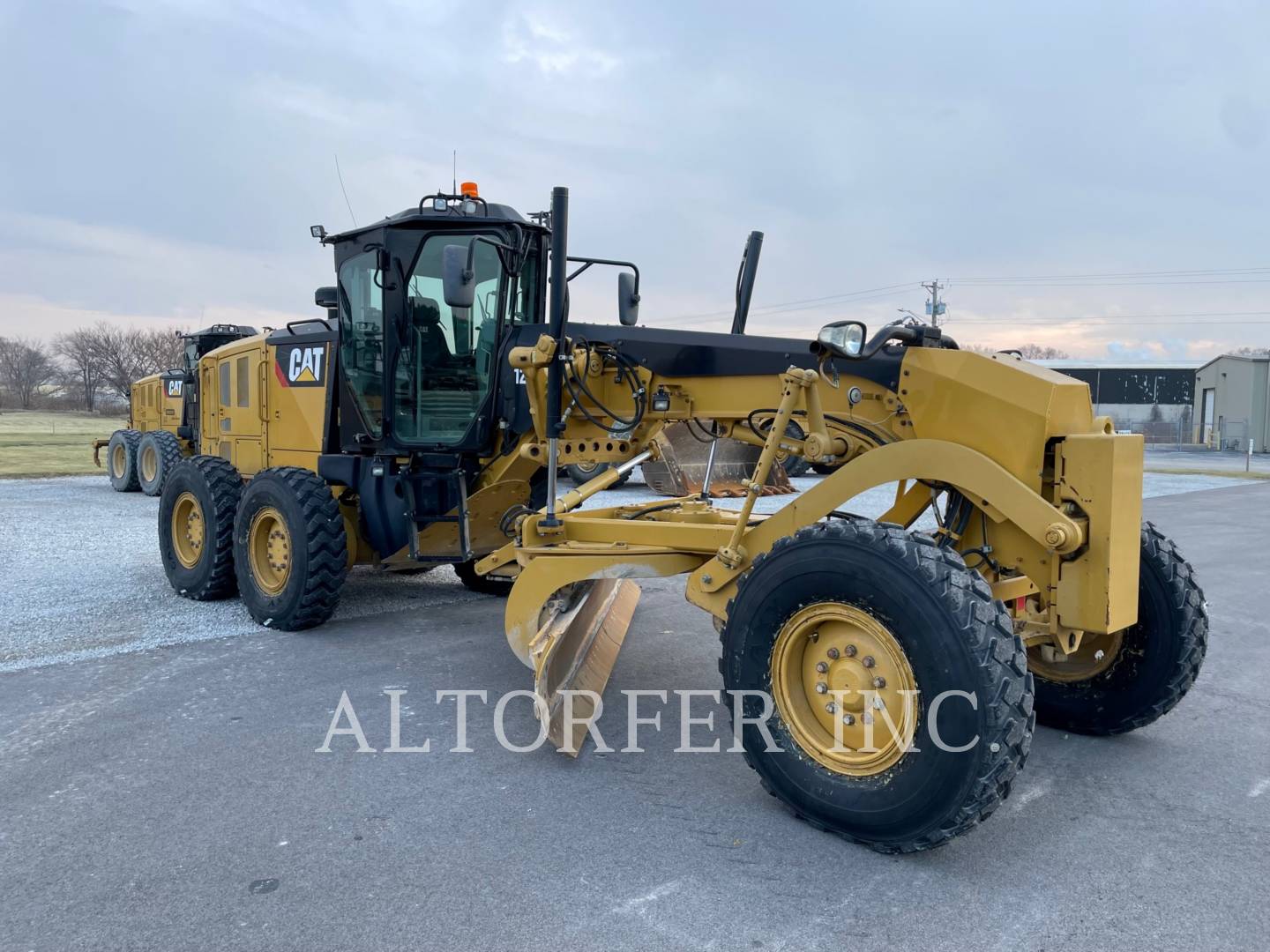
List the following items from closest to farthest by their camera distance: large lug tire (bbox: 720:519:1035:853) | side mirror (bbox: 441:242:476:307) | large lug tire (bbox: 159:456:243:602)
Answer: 1. large lug tire (bbox: 720:519:1035:853)
2. side mirror (bbox: 441:242:476:307)
3. large lug tire (bbox: 159:456:243:602)

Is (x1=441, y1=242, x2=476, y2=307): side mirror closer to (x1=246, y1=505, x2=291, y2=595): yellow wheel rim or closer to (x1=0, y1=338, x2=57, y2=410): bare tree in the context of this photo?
(x1=246, y1=505, x2=291, y2=595): yellow wheel rim

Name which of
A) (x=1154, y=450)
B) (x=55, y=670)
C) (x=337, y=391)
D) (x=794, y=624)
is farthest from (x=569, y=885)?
(x=1154, y=450)

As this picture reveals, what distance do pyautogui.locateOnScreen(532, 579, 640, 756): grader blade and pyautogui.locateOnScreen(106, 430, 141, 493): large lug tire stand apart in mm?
13566

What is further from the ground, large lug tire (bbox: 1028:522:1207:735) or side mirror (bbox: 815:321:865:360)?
side mirror (bbox: 815:321:865:360)

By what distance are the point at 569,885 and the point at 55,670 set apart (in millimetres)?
3721

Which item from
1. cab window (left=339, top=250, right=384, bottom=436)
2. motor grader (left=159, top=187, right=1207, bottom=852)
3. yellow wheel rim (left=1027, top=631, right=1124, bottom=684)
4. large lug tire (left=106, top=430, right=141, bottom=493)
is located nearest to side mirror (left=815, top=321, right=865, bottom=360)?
motor grader (left=159, top=187, right=1207, bottom=852)

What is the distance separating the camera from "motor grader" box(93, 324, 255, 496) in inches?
604

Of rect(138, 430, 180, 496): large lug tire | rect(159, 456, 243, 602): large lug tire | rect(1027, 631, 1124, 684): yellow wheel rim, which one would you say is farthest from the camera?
rect(138, 430, 180, 496): large lug tire

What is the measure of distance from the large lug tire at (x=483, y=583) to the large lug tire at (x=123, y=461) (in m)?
11.1

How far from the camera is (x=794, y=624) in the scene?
11.3 feet

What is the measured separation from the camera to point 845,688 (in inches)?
133

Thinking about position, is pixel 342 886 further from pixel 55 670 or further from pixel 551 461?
pixel 55 670

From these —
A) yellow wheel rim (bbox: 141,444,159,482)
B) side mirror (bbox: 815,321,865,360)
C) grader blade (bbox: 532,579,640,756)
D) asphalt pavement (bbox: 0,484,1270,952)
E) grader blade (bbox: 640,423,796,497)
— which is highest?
side mirror (bbox: 815,321,865,360)

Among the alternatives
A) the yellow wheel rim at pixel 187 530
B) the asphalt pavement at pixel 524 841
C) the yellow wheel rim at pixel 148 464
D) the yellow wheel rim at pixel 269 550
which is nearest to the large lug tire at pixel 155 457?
the yellow wheel rim at pixel 148 464
